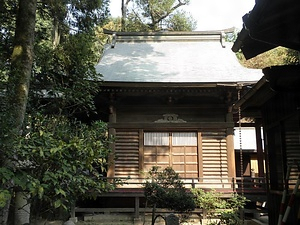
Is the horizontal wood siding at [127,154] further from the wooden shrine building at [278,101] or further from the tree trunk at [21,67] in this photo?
the tree trunk at [21,67]

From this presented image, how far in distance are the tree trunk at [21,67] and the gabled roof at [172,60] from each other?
14.1 feet

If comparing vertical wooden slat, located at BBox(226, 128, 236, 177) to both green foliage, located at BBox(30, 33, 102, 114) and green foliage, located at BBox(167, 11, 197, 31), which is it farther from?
green foliage, located at BBox(167, 11, 197, 31)

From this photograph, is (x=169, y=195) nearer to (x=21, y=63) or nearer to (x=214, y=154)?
(x=21, y=63)

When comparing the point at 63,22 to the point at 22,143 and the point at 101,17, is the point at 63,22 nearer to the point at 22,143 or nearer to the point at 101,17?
the point at 101,17

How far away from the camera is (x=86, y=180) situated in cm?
370

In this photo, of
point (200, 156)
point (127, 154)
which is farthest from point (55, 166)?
point (200, 156)

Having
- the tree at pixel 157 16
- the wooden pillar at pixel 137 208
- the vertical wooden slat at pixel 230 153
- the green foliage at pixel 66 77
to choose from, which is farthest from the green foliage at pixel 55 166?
the tree at pixel 157 16

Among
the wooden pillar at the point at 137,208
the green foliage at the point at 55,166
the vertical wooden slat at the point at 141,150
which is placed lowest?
the wooden pillar at the point at 137,208

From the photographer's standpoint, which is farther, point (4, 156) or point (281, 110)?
point (281, 110)

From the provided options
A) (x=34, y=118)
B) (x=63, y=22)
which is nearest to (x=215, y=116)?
(x=63, y=22)

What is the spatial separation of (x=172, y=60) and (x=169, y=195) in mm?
7333

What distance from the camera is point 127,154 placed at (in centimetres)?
980

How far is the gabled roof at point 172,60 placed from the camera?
10.2 metres

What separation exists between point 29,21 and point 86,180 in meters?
3.05
